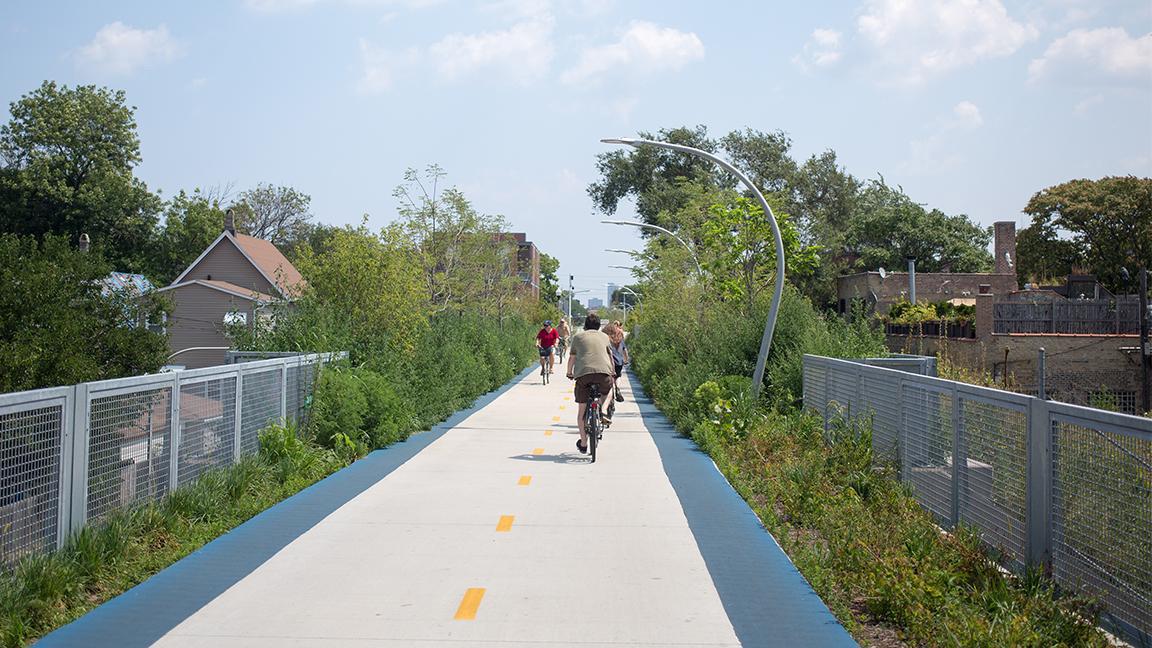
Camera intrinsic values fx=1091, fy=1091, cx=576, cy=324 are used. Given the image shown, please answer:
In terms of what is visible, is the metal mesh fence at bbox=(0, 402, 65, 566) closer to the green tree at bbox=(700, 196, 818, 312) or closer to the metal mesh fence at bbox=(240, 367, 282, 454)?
the metal mesh fence at bbox=(240, 367, 282, 454)

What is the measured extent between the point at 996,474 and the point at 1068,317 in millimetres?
38137

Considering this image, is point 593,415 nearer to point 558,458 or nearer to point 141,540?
point 558,458

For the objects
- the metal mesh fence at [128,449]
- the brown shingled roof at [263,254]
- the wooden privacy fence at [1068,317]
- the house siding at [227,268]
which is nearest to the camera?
the metal mesh fence at [128,449]

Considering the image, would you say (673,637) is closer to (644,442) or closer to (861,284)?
(644,442)

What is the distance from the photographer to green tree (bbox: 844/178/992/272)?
247 feet

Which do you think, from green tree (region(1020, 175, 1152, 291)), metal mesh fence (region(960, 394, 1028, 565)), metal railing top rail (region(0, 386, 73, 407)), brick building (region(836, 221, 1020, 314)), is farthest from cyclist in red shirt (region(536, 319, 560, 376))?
green tree (region(1020, 175, 1152, 291))

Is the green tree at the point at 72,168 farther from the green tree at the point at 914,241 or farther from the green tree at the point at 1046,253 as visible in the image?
the green tree at the point at 1046,253

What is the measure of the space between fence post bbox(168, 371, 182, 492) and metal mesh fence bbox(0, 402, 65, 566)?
2.04m

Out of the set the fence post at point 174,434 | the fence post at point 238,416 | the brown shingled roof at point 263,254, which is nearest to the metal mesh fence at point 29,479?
the fence post at point 174,434

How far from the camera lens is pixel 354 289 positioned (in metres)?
19.7

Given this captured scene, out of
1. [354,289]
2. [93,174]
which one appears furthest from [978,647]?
[93,174]

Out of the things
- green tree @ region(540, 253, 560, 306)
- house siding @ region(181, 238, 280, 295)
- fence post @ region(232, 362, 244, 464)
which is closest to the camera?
fence post @ region(232, 362, 244, 464)

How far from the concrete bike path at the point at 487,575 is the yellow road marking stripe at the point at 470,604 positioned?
0.02 metres

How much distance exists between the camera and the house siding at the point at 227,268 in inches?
2203
